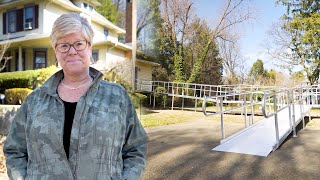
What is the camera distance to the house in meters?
1.81

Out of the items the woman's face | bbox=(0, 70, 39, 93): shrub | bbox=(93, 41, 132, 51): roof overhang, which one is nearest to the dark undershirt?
the woman's face

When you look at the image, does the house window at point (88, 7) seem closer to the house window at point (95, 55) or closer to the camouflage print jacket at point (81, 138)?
the house window at point (95, 55)

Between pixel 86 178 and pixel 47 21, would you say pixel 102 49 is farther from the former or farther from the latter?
pixel 86 178

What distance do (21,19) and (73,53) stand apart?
1.81 meters

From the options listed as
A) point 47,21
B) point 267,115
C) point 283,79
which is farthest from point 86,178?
point 47,21

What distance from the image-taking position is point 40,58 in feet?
6.90

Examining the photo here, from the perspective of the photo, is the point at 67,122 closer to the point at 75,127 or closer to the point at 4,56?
the point at 75,127

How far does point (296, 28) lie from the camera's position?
1312mm

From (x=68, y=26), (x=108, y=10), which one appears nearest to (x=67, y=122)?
(x=68, y=26)

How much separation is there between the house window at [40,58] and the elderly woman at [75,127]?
3.86 ft

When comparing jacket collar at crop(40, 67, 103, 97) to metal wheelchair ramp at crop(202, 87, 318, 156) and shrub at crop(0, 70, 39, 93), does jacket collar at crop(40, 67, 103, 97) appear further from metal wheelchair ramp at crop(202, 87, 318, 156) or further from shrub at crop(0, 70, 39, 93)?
shrub at crop(0, 70, 39, 93)

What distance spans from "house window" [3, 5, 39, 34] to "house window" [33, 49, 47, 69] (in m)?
0.31

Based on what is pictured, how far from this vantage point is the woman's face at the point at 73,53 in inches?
A: 35.7

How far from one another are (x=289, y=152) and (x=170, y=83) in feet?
2.65
